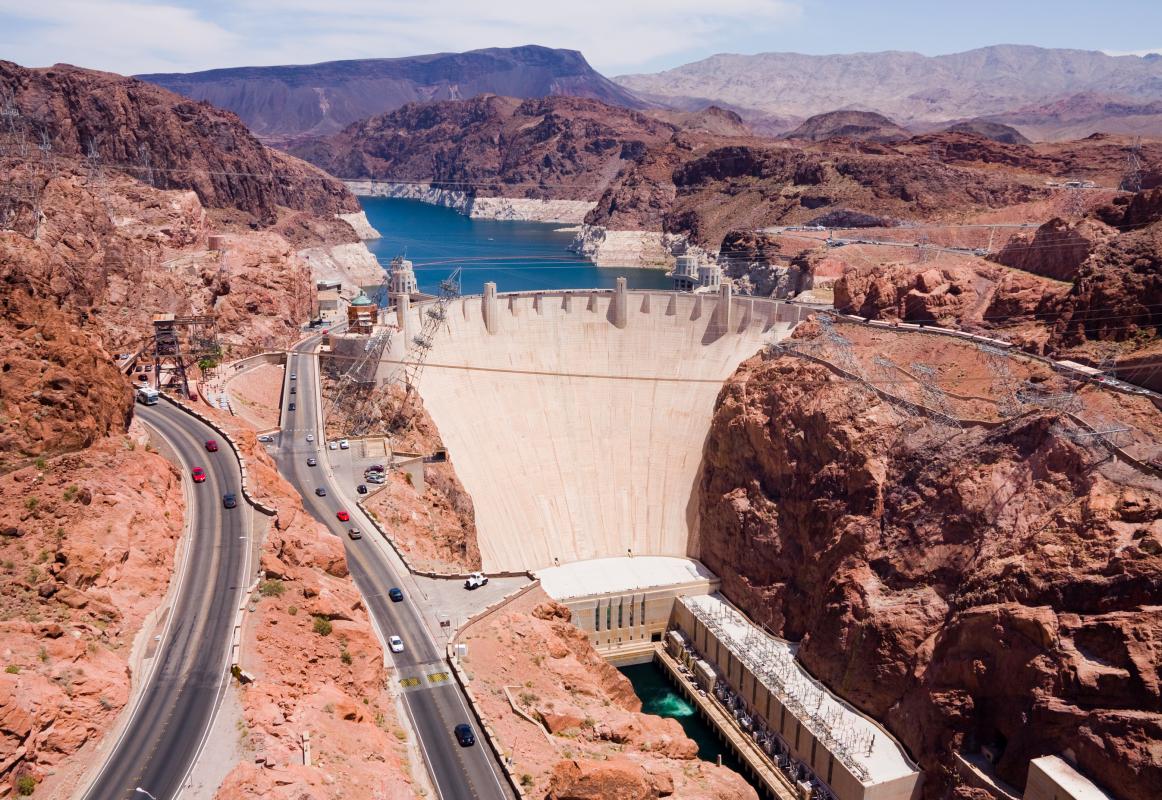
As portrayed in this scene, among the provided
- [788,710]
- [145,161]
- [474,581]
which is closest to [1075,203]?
[788,710]

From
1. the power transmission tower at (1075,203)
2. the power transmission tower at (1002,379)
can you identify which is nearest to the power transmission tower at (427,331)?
the power transmission tower at (1002,379)

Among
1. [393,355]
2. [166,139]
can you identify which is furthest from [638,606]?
[166,139]

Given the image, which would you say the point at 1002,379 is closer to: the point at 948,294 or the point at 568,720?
the point at 948,294

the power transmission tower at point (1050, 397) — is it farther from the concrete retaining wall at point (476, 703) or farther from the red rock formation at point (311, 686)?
the red rock formation at point (311, 686)

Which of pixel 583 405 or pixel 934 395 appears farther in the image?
pixel 583 405

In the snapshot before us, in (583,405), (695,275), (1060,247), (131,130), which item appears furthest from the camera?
(131,130)

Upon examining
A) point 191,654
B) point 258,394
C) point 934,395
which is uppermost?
point 934,395

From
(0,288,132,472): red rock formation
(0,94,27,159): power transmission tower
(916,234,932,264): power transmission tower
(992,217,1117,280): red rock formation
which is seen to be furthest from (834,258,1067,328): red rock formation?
(0,94,27,159): power transmission tower
